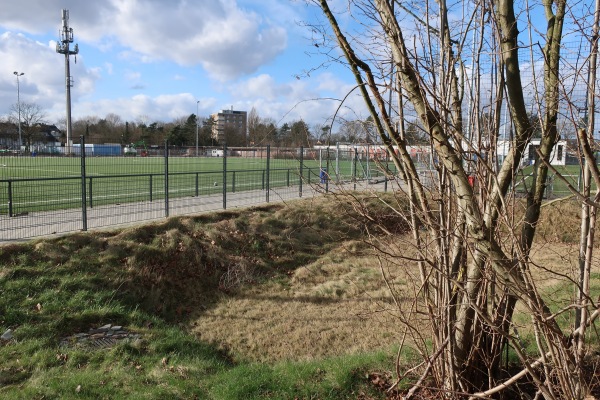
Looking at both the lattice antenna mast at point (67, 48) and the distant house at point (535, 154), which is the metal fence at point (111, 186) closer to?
the distant house at point (535, 154)

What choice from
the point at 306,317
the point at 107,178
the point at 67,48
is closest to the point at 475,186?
the point at 306,317

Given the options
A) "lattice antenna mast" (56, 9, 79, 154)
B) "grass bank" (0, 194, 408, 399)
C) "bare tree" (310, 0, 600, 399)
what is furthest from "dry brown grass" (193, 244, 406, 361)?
"lattice antenna mast" (56, 9, 79, 154)

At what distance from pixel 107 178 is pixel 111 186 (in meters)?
0.83

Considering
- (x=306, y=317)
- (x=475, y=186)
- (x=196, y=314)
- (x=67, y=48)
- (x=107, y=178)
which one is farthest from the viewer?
(x=67, y=48)

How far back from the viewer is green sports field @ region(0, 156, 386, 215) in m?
11.4

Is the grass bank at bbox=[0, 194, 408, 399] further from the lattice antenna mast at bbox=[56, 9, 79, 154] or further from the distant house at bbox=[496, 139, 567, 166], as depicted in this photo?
the lattice antenna mast at bbox=[56, 9, 79, 154]

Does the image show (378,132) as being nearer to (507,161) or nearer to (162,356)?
(507,161)

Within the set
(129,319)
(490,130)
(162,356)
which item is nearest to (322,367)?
(162,356)

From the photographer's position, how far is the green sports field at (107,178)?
11.4m

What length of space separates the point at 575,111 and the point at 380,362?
2.72 m

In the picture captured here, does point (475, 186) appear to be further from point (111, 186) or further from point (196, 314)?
point (111, 186)

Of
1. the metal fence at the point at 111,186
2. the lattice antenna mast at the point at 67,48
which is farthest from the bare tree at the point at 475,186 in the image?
the lattice antenna mast at the point at 67,48

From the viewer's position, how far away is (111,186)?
1508 cm

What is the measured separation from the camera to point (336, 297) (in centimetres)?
880
